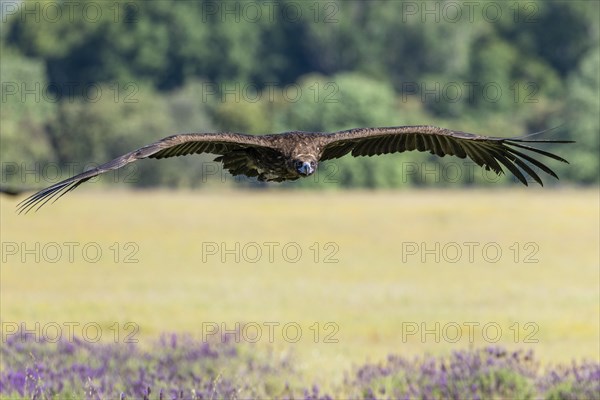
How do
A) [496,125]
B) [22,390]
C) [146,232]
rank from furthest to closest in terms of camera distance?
1. [496,125]
2. [146,232]
3. [22,390]

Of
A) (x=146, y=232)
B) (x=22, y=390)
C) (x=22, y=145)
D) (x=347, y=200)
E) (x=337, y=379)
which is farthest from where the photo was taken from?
(x=22, y=145)

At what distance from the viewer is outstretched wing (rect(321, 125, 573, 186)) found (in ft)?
35.8

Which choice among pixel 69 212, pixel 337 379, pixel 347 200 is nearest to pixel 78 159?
pixel 347 200

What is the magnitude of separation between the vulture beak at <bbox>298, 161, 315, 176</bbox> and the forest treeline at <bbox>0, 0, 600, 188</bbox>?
212 feet

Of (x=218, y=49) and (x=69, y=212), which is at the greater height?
(x=218, y=49)

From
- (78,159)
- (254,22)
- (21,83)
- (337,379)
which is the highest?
(254,22)

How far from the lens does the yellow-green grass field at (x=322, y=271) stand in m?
19.9

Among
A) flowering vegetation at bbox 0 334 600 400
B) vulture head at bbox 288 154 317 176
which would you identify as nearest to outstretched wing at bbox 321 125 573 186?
vulture head at bbox 288 154 317 176

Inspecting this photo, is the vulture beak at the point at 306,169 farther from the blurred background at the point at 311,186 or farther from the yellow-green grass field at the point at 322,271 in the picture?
the blurred background at the point at 311,186

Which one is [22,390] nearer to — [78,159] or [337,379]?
[337,379]

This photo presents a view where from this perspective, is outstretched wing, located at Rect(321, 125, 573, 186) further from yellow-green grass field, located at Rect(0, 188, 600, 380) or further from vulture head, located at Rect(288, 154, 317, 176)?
yellow-green grass field, located at Rect(0, 188, 600, 380)

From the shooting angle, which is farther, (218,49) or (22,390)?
(218,49)

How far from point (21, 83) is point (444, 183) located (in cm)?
3120

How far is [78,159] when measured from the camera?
78750 millimetres
